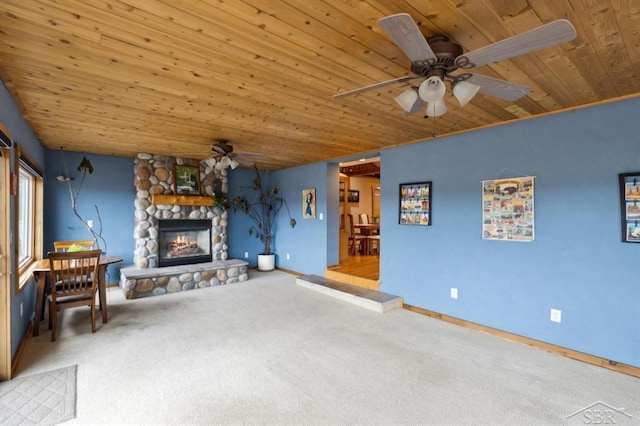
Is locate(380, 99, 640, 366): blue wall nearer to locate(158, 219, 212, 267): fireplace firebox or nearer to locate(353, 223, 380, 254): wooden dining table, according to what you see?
locate(353, 223, 380, 254): wooden dining table

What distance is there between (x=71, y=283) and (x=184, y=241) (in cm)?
262

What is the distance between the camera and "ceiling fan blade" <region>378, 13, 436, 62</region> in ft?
4.27

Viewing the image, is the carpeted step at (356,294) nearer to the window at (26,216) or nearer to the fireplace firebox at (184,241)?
the fireplace firebox at (184,241)

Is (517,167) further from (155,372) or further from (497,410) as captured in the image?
(155,372)

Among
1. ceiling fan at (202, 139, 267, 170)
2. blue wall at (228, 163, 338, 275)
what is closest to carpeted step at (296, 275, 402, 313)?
blue wall at (228, 163, 338, 275)

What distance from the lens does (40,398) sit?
2.24 m

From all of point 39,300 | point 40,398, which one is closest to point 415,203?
point 40,398

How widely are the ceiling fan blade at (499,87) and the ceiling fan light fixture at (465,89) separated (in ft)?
0.09

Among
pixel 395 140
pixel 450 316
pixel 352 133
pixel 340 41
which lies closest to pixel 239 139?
pixel 352 133

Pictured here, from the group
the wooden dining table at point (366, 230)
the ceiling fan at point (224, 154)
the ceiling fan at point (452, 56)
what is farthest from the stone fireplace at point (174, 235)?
the ceiling fan at point (452, 56)

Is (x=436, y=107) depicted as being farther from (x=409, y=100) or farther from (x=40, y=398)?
(x=40, y=398)

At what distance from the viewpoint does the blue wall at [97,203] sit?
5.09m

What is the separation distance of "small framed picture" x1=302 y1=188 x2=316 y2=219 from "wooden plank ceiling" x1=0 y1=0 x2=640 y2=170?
2.57 metres

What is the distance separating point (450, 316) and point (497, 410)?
1.84 meters
